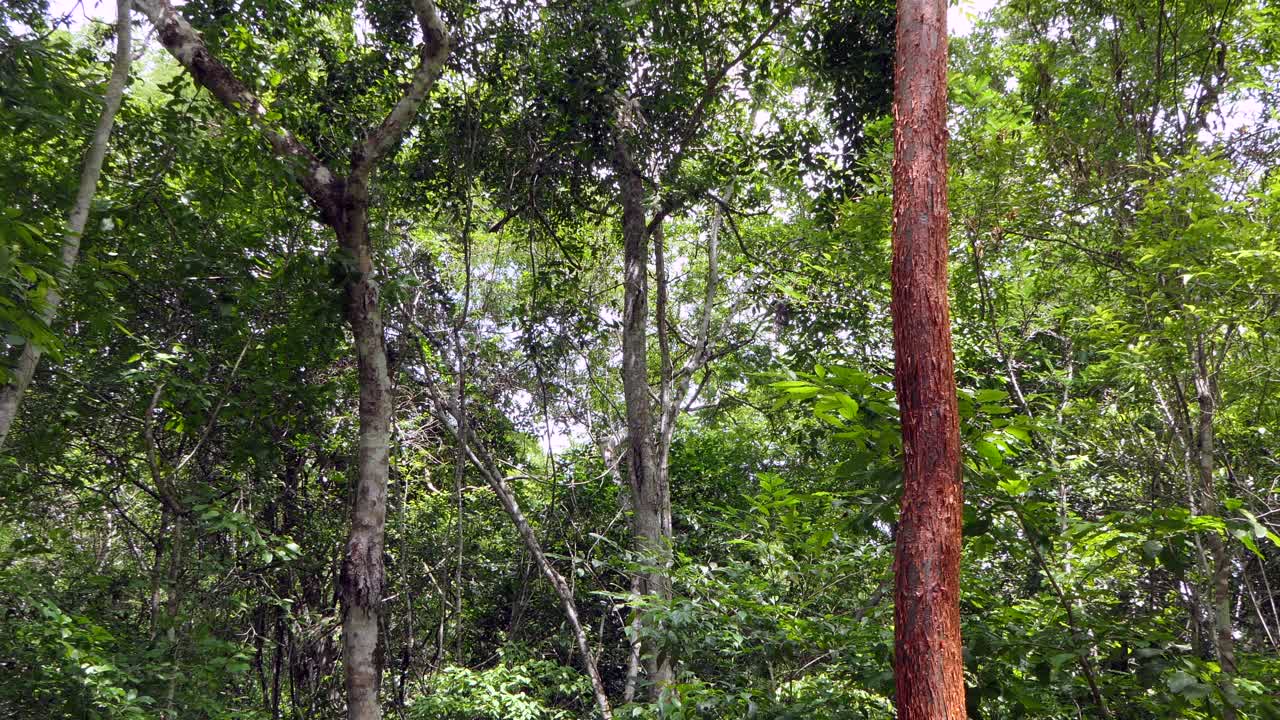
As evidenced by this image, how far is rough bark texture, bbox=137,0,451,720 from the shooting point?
145 inches

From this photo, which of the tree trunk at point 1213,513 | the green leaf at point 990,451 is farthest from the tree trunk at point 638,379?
the green leaf at point 990,451

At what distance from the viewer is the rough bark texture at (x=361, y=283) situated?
3688mm

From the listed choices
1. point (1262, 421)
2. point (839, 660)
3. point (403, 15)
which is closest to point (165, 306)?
point (403, 15)

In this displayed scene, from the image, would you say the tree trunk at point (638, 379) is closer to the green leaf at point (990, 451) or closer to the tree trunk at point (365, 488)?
the tree trunk at point (365, 488)

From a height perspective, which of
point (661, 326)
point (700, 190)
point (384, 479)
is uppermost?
point (700, 190)

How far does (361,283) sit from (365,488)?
46.0 inches

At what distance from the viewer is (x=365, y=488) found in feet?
12.8

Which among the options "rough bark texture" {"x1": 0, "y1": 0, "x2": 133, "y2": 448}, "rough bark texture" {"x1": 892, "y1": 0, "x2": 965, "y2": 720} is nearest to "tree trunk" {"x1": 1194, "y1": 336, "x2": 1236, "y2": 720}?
"rough bark texture" {"x1": 892, "y1": 0, "x2": 965, "y2": 720}

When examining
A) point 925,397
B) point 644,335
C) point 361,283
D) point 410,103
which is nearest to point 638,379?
point 644,335

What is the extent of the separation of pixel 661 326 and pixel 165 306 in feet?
12.5

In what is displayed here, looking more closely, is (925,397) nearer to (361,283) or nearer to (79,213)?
(361,283)

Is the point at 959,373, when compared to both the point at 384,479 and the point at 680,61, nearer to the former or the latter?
the point at 680,61

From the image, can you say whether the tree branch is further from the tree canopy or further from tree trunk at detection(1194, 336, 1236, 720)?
tree trunk at detection(1194, 336, 1236, 720)

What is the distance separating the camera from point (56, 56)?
348 centimetres
